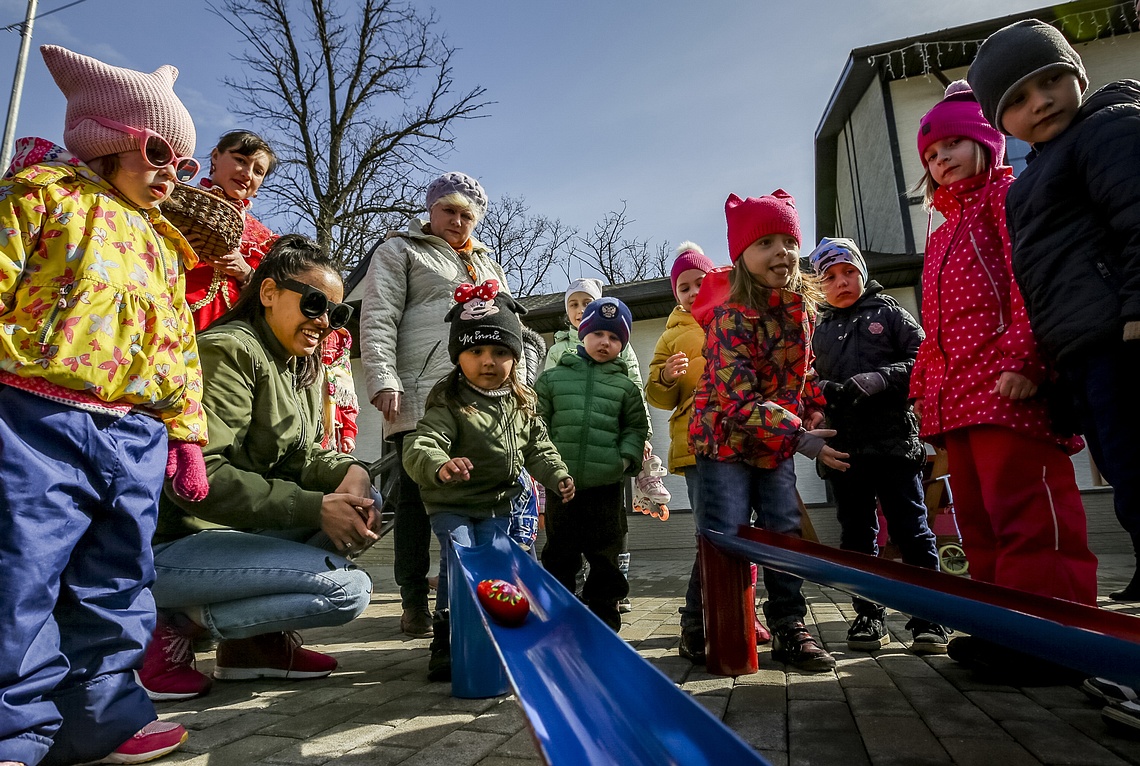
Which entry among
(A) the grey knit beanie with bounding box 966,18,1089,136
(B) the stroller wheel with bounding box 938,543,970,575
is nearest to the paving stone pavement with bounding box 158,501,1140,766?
(A) the grey knit beanie with bounding box 966,18,1089,136

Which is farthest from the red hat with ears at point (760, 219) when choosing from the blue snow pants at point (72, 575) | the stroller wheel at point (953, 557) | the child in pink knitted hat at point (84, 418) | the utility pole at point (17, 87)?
the utility pole at point (17, 87)

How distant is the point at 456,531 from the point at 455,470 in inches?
12.9

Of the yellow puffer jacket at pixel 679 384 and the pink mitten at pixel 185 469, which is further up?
the yellow puffer jacket at pixel 679 384

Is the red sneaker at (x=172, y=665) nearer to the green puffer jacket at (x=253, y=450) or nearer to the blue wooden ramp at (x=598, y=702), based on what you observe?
the green puffer jacket at (x=253, y=450)

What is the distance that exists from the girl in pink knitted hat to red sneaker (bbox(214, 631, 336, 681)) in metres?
2.34

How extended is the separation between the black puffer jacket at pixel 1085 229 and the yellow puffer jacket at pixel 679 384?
1603 millimetres

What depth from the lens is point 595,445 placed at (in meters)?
3.83

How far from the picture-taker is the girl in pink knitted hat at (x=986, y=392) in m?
2.20

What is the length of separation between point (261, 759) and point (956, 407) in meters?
2.35

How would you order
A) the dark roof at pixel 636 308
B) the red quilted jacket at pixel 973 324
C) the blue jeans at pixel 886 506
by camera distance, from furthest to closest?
the dark roof at pixel 636 308 < the blue jeans at pixel 886 506 < the red quilted jacket at pixel 973 324

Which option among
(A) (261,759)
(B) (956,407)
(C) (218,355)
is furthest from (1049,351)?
(C) (218,355)

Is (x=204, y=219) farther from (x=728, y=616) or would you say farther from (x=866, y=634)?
(x=866, y=634)

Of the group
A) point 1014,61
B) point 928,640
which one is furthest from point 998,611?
point 1014,61

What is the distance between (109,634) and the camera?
5.54ft
